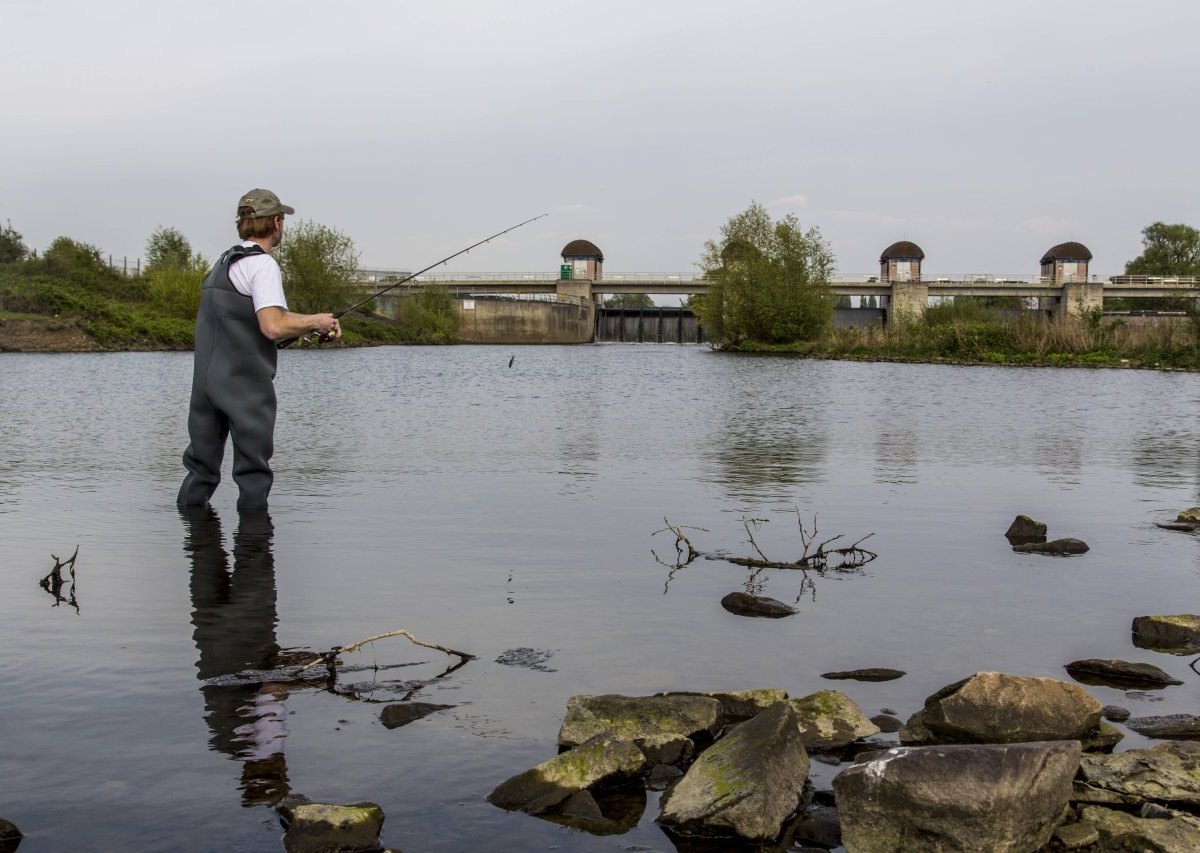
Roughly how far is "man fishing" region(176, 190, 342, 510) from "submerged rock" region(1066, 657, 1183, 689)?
553 centimetres

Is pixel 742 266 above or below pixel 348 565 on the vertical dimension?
above

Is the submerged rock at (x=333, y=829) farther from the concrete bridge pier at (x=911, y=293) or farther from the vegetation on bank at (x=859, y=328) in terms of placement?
the concrete bridge pier at (x=911, y=293)

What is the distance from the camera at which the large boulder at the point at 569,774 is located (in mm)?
4609

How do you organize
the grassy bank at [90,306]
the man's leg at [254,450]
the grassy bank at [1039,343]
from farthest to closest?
the grassy bank at [90,306] < the grassy bank at [1039,343] < the man's leg at [254,450]

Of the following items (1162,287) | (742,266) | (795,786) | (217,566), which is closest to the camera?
(795,786)

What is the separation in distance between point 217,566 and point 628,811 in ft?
16.4

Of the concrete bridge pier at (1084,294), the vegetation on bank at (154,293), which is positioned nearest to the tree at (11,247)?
the vegetation on bank at (154,293)

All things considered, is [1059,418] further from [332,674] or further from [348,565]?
[332,674]

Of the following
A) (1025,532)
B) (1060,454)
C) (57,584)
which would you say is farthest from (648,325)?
(57,584)

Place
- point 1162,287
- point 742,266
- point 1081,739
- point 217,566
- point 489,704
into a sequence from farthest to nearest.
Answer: point 1162,287
point 742,266
point 217,566
point 489,704
point 1081,739

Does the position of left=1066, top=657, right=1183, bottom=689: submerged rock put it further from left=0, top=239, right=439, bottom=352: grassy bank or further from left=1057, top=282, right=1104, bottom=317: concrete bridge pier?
left=1057, top=282, right=1104, bottom=317: concrete bridge pier

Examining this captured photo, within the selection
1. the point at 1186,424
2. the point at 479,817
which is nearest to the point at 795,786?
the point at 479,817

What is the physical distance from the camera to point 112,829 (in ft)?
14.0

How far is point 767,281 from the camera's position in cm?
8212
